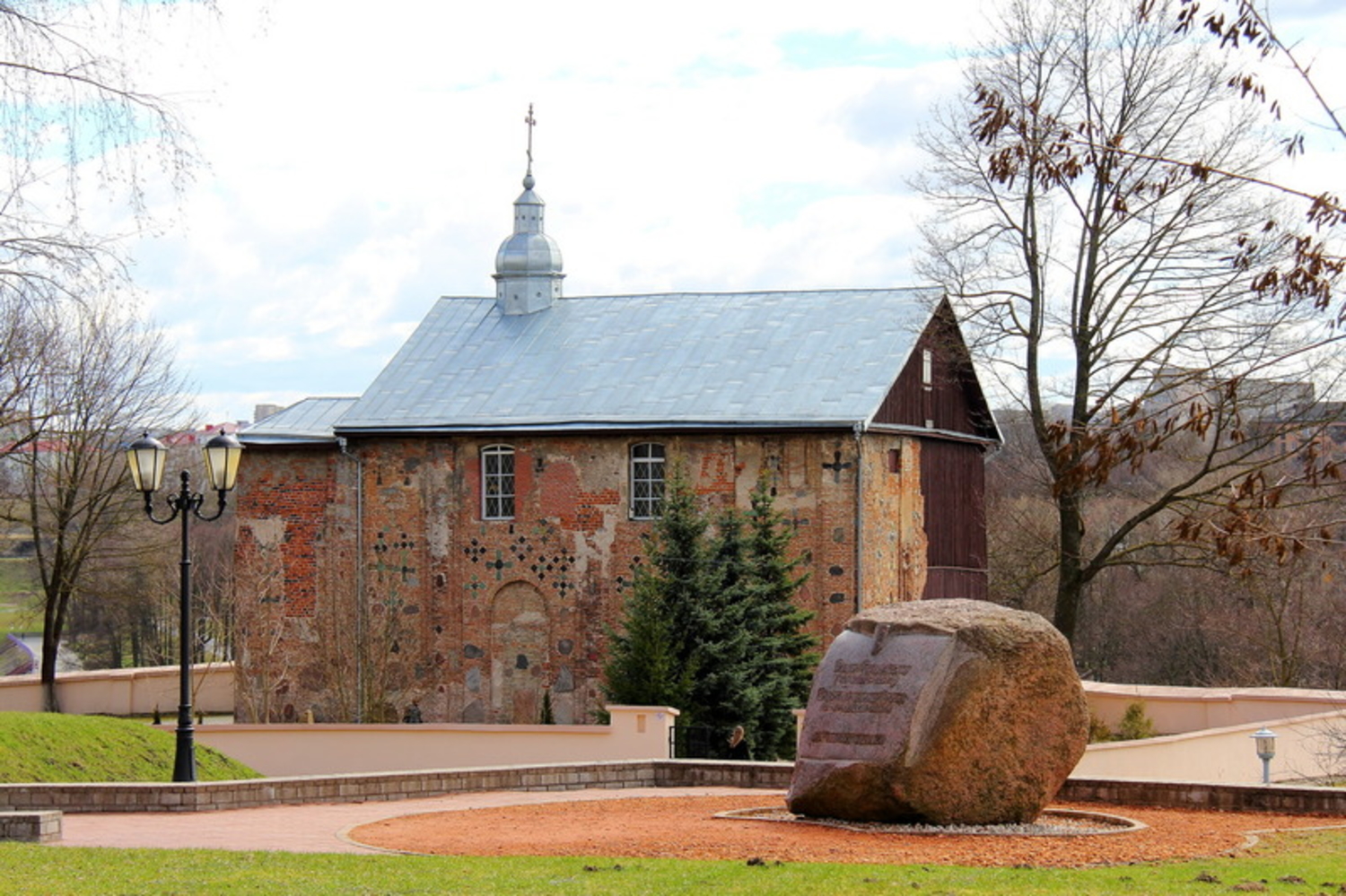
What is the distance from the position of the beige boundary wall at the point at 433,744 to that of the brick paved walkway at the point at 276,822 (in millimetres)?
4412

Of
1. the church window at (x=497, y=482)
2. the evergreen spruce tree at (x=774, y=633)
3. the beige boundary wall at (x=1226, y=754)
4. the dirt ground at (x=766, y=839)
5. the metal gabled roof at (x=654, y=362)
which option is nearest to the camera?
the dirt ground at (x=766, y=839)

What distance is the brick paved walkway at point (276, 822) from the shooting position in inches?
572

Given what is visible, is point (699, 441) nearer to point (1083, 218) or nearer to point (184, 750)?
point (1083, 218)

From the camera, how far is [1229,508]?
8742mm

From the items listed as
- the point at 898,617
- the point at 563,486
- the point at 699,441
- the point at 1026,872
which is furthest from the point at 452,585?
the point at 1026,872

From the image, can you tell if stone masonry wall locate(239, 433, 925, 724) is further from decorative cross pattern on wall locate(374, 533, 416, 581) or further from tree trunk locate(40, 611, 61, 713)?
tree trunk locate(40, 611, 61, 713)

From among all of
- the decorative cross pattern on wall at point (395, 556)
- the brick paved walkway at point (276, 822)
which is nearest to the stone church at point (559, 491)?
the decorative cross pattern on wall at point (395, 556)

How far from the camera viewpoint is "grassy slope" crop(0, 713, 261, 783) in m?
19.6

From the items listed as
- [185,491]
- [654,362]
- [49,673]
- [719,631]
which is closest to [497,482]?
[654,362]

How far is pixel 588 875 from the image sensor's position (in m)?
12.1

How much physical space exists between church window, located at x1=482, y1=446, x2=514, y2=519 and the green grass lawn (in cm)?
2018

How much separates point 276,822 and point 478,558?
55.8 feet

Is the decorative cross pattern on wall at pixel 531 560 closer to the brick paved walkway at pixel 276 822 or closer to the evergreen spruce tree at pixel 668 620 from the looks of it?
the evergreen spruce tree at pixel 668 620

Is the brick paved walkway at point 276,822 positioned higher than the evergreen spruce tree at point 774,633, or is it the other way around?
the evergreen spruce tree at point 774,633
